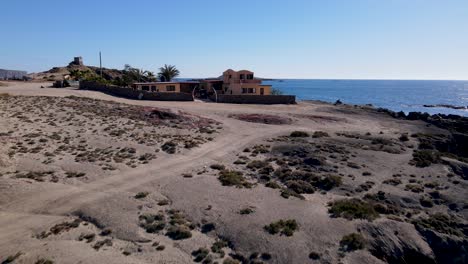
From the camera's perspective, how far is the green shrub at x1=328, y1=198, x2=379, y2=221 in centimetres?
2257

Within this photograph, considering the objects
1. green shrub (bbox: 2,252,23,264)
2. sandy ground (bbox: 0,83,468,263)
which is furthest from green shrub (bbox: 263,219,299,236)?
green shrub (bbox: 2,252,23,264)

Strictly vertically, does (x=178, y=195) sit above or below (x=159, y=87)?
below

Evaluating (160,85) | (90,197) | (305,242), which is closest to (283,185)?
(305,242)

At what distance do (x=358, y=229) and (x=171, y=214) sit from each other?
1021 centimetres

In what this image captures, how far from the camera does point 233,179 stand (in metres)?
27.8

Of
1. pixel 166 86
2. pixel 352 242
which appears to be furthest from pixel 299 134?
pixel 166 86

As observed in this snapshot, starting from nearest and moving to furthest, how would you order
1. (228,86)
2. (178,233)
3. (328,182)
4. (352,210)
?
(178,233) → (352,210) → (328,182) → (228,86)

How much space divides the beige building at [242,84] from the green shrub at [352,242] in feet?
174

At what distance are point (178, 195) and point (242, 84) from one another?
159ft

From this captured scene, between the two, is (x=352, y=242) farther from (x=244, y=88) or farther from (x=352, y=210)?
(x=244, y=88)

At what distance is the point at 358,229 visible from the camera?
21188 millimetres

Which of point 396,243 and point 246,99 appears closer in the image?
point 396,243

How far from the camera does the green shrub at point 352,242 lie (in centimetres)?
1942

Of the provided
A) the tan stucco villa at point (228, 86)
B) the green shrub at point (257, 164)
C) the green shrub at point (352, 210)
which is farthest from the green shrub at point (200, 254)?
the tan stucco villa at point (228, 86)
